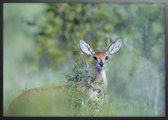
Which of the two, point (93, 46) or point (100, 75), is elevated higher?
point (93, 46)

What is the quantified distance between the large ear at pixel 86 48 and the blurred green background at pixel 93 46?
32mm

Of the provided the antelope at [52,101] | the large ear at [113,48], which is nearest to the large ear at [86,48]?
the antelope at [52,101]

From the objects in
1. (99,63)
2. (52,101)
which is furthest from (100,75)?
(52,101)

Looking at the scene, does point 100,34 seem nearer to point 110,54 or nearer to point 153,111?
point 110,54

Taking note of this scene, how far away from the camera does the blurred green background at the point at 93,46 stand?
4.39m

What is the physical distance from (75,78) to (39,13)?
1.83ft

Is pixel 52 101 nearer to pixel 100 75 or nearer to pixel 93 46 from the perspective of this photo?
pixel 100 75

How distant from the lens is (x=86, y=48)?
14.4ft

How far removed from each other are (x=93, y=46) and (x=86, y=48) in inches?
2.1

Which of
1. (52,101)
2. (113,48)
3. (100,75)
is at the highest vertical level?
(113,48)

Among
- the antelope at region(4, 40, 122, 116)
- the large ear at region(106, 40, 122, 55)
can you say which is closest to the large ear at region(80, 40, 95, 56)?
the antelope at region(4, 40, 122, 116)

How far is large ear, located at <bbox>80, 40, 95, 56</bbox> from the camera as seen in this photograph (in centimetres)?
439

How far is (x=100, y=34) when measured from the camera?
4.42 m

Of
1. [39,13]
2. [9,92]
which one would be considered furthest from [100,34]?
[9,92]
